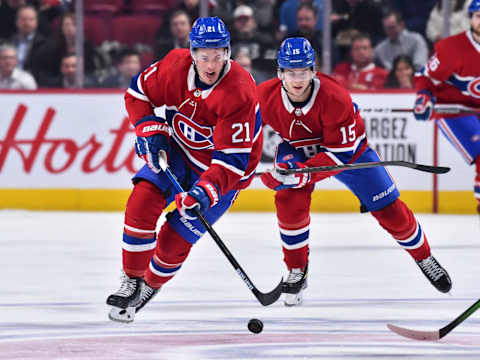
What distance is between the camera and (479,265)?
231 inches

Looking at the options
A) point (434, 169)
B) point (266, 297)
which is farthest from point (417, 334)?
point (434, 169)

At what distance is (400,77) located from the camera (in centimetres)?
858

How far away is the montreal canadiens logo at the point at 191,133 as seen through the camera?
416 centimetres

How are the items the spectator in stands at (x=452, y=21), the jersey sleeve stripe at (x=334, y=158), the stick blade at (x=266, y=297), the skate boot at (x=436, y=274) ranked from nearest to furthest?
1. the stick blade at (x=266, y=297)
2. the jersey sleeve stripe at (x=334, y=158)
3. the skate boot at (x=436, y=274)
4. the spectator in stands at (x=452, y=21)

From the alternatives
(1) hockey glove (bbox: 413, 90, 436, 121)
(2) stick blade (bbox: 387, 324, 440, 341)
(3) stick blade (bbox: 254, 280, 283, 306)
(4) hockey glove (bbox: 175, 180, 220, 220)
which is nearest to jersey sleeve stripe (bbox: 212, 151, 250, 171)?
(4) hockey glove (bbox: 175, 180, 220, 220)

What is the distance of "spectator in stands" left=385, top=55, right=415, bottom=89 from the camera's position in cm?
855

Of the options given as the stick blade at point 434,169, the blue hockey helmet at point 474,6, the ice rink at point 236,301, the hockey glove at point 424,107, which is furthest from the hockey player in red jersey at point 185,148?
the blue hockey helmet at point 474,6

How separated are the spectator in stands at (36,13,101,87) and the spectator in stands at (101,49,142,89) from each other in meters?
0.14

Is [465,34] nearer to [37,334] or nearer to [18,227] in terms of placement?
[18,227]

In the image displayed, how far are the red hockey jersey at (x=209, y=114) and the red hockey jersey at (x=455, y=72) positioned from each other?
2.51 m

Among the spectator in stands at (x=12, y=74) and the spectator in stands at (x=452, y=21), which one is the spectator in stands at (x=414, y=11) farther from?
the spectator in stands at (x=12, y=74)

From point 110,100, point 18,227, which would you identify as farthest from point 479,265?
point 110,100

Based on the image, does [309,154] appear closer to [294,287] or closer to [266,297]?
[294,287]

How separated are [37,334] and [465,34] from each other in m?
3.61
